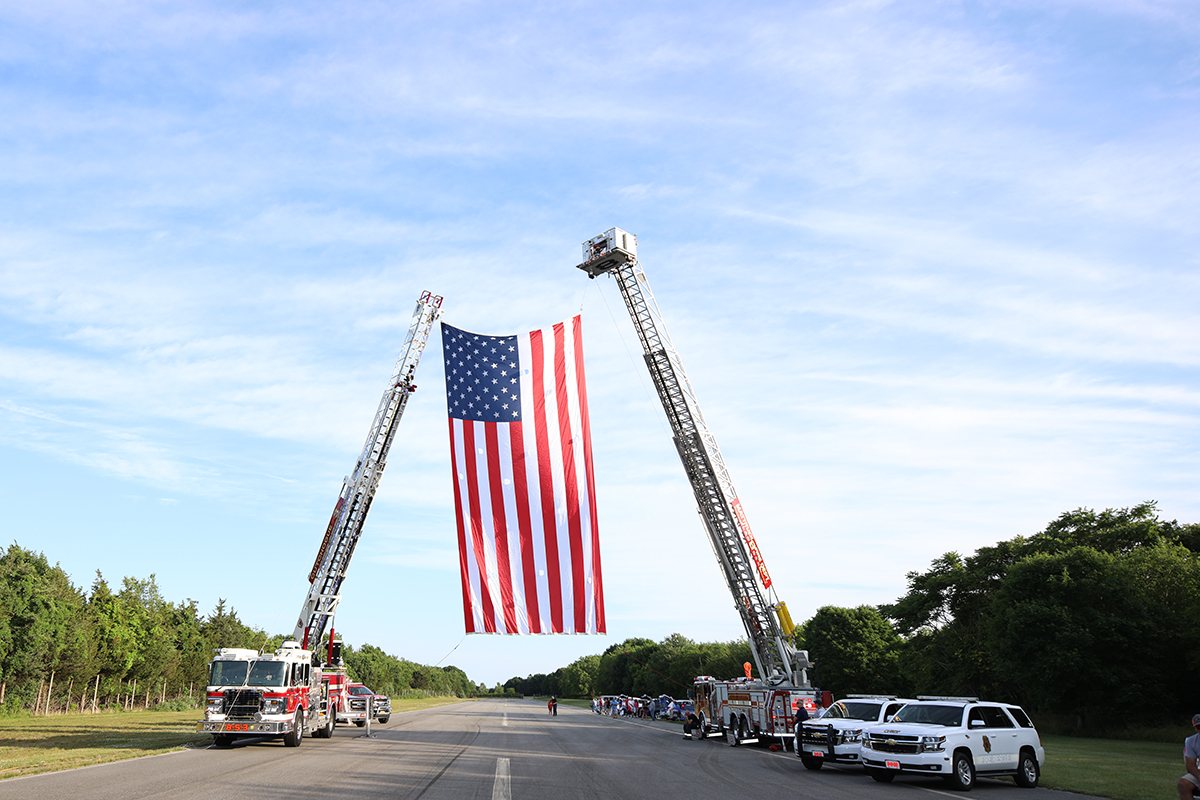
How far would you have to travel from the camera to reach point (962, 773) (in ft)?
66.4

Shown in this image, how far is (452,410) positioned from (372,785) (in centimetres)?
1765

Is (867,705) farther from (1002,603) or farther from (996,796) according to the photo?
(1002,603)

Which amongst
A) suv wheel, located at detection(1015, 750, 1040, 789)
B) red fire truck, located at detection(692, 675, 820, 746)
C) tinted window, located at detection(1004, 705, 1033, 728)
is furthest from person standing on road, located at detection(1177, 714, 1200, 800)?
red fire truck, located at detection(692, 675, 820, 746)

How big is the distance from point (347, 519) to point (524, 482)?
10.3 m

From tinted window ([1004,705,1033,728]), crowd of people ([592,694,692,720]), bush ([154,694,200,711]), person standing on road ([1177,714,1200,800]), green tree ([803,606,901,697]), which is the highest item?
person standing on road ([1177,714,1200,800])

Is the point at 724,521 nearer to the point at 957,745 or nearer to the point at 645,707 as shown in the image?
the point at 957,745

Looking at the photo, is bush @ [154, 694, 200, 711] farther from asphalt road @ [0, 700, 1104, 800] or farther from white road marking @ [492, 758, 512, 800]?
white road marking @ [492, 758, 512, 800]

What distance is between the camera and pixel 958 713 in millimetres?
21469

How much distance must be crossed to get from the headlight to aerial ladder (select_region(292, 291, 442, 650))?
2629 cm

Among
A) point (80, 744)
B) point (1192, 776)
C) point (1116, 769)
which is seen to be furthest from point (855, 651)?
point (1192, 776)

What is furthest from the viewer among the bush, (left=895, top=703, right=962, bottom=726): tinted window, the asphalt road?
the bush

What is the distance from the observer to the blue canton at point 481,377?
109 ft

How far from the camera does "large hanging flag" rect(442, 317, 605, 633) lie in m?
31.7

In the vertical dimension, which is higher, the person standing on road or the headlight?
the person standing on road
